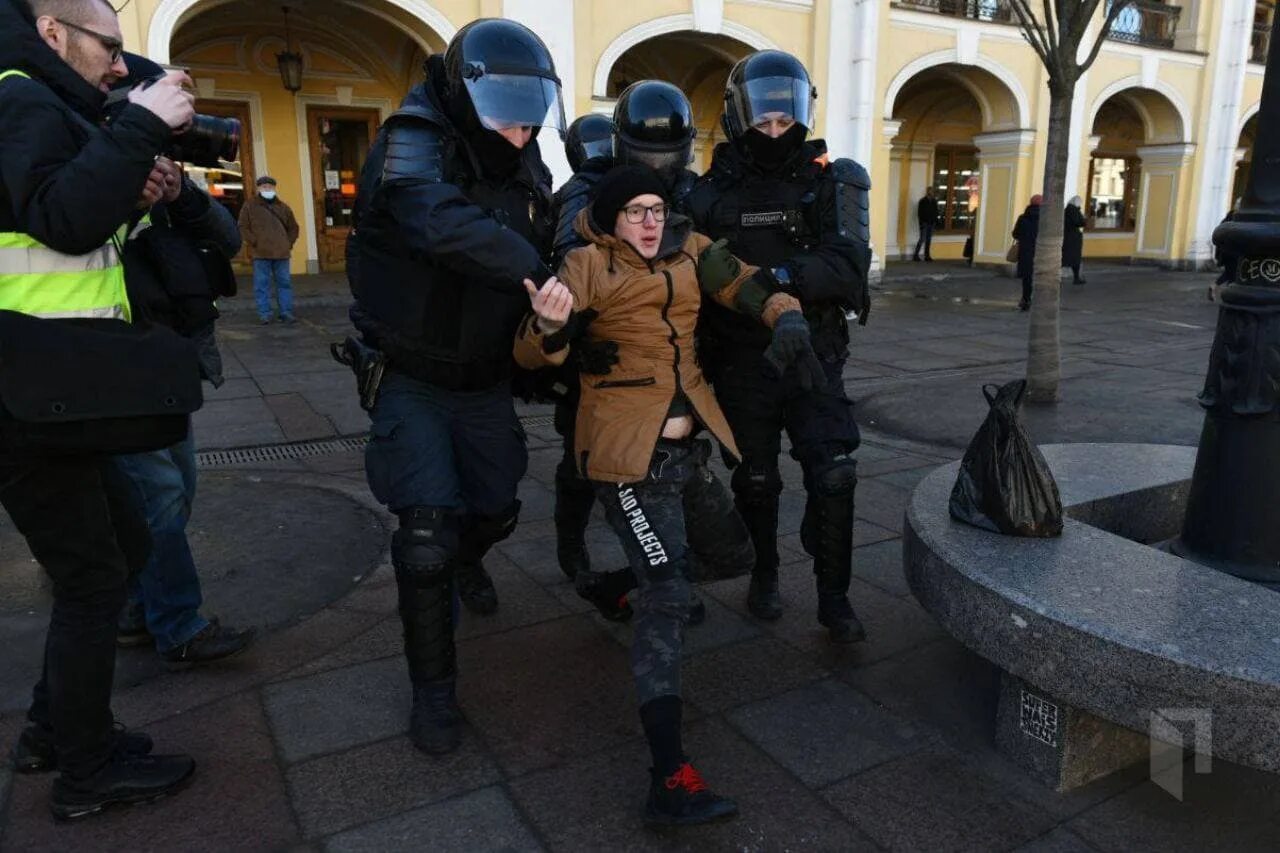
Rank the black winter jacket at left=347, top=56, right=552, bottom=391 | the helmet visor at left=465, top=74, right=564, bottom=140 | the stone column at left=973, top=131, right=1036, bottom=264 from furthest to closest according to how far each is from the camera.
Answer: the stone column at left=973, top=131, right=1036, bottom=264 < the helmet visor at left=465, top=74, right=564, bottom=140 < the black winter jacket at left=347, top=56, right=552, bottom=391

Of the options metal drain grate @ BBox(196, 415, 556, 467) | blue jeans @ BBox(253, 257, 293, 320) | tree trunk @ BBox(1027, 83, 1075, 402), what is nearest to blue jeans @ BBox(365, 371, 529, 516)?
metal drain grate @ BBox(196, 415, 556, 467)

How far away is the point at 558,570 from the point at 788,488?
1665 millimetres

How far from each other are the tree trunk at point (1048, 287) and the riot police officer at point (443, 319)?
5321mm

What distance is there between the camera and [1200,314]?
13188 mm

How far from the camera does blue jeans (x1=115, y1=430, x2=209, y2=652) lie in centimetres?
292

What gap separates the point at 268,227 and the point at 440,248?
9.17 metres

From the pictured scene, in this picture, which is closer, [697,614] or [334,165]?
[697,614]

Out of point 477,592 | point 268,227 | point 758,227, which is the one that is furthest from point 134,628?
point 268,227

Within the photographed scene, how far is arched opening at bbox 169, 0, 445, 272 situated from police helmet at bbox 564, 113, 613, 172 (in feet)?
35.8

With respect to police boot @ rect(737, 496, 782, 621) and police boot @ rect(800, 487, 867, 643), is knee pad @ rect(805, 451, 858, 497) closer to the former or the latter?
police boot @ rect(800, 487, 867, 643)

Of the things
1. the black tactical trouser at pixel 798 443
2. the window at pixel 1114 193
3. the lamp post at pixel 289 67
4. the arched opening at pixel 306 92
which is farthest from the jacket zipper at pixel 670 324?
the window at pixel 1114 193

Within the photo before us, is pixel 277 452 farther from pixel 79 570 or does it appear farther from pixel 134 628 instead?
pixel 79 570

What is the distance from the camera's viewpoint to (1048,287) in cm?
694

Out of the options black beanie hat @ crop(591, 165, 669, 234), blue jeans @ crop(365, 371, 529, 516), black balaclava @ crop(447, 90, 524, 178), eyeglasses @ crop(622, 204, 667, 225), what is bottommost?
blue jeans @ crop(365, 371, 529, 516)
